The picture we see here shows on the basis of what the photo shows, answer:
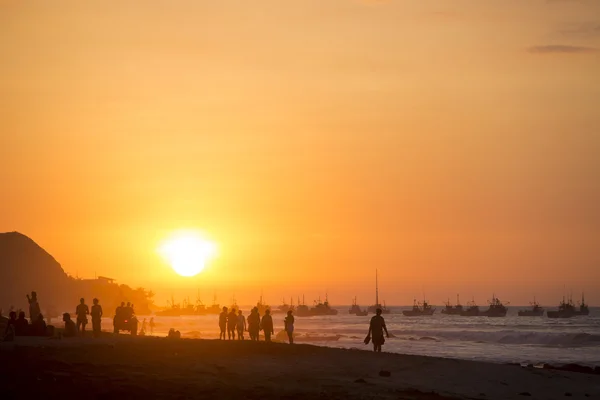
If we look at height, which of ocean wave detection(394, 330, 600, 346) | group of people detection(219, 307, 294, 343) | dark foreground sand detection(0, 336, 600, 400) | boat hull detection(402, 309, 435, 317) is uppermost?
group of people detection(219, 307, 294, 343)

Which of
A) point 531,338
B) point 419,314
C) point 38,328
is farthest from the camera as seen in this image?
point 419,314

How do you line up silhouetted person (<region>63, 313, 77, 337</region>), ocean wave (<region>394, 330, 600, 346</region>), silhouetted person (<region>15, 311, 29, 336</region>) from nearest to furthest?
silhouetted person (<region>15, 311, 29, 336</region>) < silhouetted person (<region>63, 313, 77, 337</region>) < ocean wave (<region>394, 330, 600, 346</region>)

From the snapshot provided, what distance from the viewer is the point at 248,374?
21.5 meters

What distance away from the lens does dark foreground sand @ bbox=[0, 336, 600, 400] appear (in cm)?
1773

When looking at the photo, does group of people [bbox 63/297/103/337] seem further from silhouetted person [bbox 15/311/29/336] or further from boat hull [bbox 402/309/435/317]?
boat hull [bbox 402/309/435/317]

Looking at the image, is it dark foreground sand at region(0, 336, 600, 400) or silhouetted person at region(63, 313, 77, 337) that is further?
silhouetted person at region(63, 313, 77, 337)

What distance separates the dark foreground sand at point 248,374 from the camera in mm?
17734

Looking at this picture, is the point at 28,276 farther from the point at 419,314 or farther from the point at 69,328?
the point at 69,328

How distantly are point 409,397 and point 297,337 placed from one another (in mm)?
73139

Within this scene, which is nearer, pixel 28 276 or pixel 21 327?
pixel 21 327

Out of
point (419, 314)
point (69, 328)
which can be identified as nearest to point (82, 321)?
point (69, 328)

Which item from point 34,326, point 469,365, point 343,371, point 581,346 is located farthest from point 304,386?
point 581,346

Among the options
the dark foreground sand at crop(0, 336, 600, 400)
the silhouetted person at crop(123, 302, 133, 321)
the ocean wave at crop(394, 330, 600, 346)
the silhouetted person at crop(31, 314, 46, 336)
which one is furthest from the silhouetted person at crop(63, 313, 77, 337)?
the ocean wave at crop(394, 330, 600, 346)

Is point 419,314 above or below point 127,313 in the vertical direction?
below
